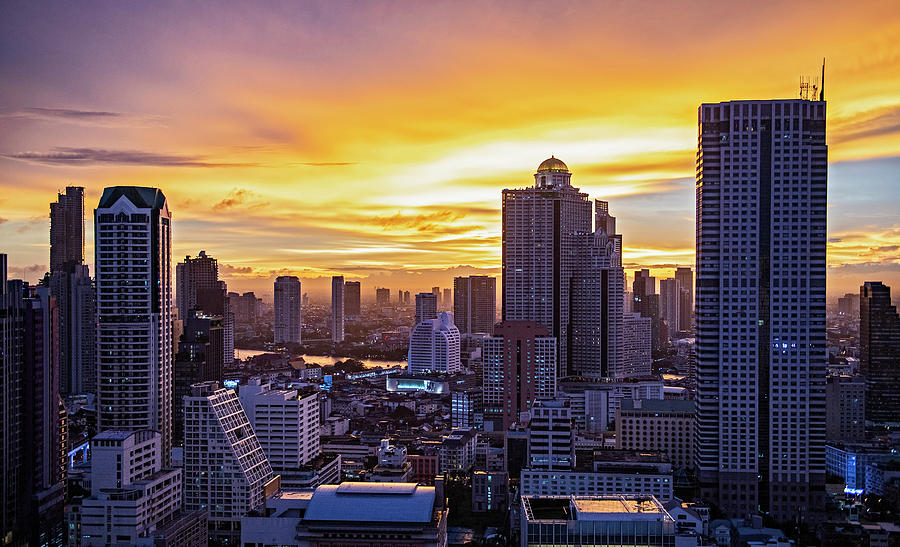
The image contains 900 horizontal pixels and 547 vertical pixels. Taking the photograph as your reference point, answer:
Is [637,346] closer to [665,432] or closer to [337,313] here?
[665,432]

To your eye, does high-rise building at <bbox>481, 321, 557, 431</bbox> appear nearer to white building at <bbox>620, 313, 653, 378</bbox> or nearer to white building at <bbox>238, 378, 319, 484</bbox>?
white building at <bbox>238, 378, 319, 484</bbox>

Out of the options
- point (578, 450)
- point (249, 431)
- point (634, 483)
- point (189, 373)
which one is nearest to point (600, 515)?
point (634, 483)

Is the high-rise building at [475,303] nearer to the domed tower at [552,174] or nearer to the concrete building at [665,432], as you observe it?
the domed tower at [552,174]

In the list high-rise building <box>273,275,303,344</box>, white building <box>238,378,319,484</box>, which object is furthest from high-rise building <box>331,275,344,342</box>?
white building <box>238,378,319,484</box>

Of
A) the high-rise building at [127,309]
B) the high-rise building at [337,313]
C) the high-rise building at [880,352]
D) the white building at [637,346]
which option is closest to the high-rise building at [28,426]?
the high-rise building at [127,309]

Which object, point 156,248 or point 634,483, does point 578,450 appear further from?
point 156,248
